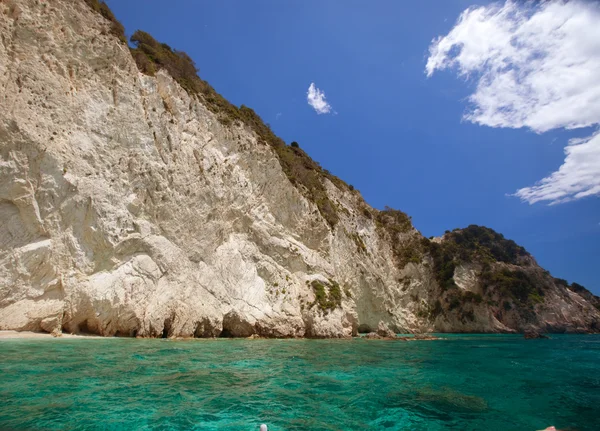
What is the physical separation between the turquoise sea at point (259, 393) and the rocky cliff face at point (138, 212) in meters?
4.13

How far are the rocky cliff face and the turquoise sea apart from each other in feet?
13.6

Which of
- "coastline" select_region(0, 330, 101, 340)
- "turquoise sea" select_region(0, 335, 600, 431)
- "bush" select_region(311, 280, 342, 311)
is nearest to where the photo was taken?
"turquoise sea" select_region(0, 335, 600, 431)

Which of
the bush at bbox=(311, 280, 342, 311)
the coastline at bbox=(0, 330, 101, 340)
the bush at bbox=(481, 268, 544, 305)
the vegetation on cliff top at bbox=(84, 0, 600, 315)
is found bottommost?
the coastline at bbox=(0, 330, 101, 340)

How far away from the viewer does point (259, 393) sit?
7676 millimetres

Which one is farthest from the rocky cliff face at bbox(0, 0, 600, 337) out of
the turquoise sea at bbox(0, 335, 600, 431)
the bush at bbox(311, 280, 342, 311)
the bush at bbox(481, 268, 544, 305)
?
the bush at bbox(481, 268, 544, 305)

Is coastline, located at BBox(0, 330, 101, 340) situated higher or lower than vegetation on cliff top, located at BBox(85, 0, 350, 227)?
lower

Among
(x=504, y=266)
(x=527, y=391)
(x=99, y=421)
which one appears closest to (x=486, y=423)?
(x=527, y=391)

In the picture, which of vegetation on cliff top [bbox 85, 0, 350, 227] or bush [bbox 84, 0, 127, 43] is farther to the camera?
vegetation on cliff top [bbox 85, 0, 350, 227]

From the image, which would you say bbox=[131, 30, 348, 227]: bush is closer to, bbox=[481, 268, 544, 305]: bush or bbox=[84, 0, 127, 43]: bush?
bbox=[84, 0, 127, 43]: bush

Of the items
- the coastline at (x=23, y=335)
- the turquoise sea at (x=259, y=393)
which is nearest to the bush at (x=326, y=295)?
the turquoise sea at (x=259, y=393)

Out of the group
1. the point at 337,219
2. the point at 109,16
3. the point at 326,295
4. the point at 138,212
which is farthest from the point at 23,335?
the point at 337,219

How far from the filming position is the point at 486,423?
6391 millimetres

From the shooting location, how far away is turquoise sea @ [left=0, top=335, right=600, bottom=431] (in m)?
5.80

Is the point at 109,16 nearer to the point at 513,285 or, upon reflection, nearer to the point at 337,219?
the point at 337,219
